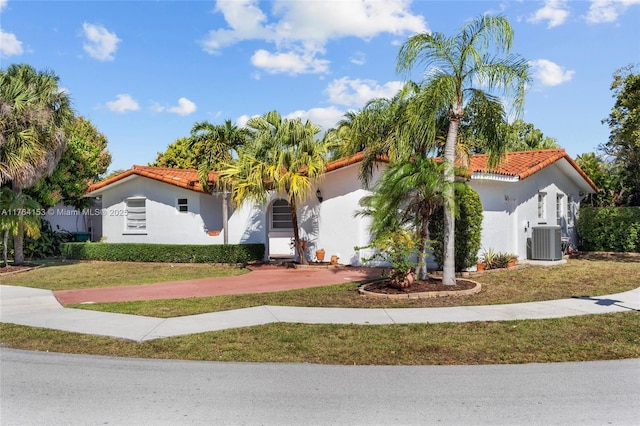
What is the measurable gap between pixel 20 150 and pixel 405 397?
53.9 feet

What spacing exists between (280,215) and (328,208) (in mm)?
3048

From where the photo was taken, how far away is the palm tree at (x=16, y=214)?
15.6 m

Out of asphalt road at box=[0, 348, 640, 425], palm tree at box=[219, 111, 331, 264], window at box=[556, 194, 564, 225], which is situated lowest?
asphalt road at box=[0, 348, 640, 425]

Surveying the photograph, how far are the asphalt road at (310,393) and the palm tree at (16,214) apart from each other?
11580mm

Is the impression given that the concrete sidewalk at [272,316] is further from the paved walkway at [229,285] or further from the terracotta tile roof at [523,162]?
the terracotta tile roof at [523,162]

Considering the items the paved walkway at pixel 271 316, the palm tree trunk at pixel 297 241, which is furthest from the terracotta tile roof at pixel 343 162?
the paved walkway at pixel 271 316

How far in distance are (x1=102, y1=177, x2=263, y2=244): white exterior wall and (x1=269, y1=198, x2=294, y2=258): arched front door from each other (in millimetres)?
658

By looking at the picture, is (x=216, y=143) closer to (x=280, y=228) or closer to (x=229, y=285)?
(x=280, y=228)

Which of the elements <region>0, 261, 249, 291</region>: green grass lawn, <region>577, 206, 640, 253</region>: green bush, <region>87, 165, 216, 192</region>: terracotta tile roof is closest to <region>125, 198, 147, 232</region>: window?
<region>87, 165, 216, 192</region>: terracotta tile roof

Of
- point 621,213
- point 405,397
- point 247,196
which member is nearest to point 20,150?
point 247,196

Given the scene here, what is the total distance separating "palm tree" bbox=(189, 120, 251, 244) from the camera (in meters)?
18.2

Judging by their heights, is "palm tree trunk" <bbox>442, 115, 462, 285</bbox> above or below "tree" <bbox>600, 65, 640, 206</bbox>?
below

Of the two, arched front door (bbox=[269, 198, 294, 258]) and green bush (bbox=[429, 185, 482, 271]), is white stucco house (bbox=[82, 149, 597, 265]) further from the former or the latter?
green bush (bbox=[429, 185, 482, 271])

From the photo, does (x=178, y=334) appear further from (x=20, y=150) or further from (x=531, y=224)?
(x=531, y=224)
